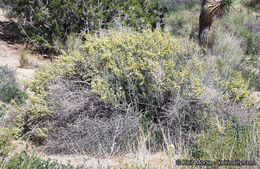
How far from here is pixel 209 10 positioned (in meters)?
9.16

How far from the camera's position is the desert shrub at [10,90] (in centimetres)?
559

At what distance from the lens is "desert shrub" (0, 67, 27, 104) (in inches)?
220

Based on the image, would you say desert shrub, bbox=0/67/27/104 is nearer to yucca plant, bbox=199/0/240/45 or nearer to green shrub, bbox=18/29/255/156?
green shrub, bbox=18/29/255/156

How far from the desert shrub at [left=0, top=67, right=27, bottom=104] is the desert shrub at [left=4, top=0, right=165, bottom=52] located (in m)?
3.15

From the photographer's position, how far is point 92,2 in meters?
9.20

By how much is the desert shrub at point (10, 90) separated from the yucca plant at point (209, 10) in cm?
655

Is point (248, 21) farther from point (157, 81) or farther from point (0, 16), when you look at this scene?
point (0, 16)

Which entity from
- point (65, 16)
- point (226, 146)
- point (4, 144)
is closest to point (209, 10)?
point (65, 16)

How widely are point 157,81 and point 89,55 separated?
64.7 inches

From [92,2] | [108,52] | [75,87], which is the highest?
[92,2]

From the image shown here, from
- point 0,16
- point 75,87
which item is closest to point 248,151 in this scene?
point 75,87

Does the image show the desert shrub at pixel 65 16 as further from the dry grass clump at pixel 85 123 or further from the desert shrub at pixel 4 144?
the desert shrub at pixel 4 144

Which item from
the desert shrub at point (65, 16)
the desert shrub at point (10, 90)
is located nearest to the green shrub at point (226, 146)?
the desert shrub at point (10, 90)

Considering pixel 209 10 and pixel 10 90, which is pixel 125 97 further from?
pixel 209 10
